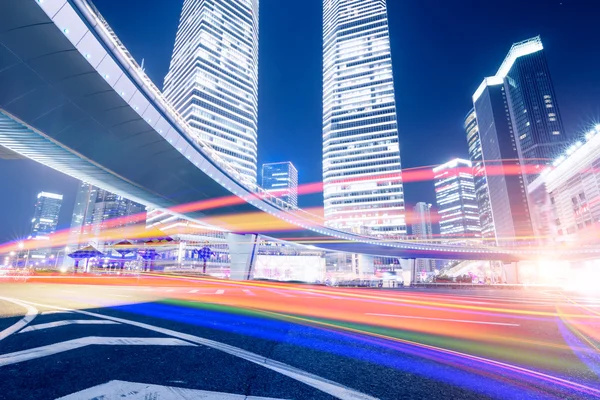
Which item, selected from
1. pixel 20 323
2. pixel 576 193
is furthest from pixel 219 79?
pixel 20 323

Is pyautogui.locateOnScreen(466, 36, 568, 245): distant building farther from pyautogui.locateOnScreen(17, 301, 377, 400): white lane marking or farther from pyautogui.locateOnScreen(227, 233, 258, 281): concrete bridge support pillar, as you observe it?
pyautogui.locateOnScreen(17, 301, 377, 400): white lane marking

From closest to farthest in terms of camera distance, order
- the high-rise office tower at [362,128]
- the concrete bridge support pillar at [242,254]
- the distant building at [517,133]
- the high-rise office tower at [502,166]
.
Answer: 1. the concrete bridge support pillar at [242,254]
2. the high-rise office tower at [362,128]
3. the distant building at [517,133]
4. the high-rise office tower at [502,166]

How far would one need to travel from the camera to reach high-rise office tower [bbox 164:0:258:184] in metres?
121

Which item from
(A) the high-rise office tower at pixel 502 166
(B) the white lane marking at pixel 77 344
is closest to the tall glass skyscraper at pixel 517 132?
(A) the high-rise office tower at pixel 502 166

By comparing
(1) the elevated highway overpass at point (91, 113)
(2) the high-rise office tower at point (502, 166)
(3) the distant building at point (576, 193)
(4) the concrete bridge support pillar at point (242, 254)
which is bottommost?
(4) the concrete bridge support pillar at point (242, 254)

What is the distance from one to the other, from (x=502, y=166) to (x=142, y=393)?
689 feet

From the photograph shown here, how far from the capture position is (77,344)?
442cm

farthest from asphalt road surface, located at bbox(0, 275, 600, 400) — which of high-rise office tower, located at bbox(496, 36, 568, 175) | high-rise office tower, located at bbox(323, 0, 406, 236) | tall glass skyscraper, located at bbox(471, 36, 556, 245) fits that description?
high-rise office tower, located at bbox(496, 36, 568, 175)

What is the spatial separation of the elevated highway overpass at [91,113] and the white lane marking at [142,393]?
43.9ft

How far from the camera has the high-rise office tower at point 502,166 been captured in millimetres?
159500

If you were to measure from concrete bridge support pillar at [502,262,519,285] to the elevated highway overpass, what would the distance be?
7686cm

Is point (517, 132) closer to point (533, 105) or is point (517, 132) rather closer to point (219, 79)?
point (533, 105)

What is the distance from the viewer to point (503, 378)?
355 centimetres

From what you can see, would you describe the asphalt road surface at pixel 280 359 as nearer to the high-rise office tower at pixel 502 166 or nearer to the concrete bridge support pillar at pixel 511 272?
the concrete bridge support pillar at pixel 511 272
